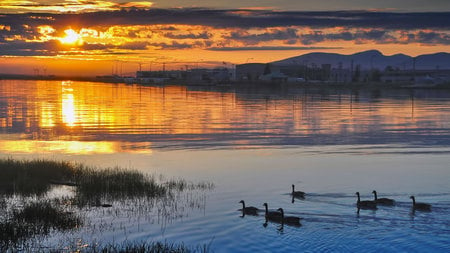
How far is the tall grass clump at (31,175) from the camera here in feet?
91.7

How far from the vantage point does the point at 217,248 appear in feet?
65.8

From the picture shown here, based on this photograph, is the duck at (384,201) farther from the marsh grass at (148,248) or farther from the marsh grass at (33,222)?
the marsh grass at (33,222)

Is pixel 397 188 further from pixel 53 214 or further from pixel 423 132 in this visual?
pixel 423 132

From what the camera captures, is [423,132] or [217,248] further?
[423,132]

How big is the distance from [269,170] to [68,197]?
14.8 m

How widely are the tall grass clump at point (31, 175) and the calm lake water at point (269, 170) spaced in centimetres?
492

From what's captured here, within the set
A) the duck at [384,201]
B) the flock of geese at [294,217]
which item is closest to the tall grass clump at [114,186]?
the flock of geese at [294,217]

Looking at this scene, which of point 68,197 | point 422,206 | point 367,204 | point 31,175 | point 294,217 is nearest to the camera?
point 294,217

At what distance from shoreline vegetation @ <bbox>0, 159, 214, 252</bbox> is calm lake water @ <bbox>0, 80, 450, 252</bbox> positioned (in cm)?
89

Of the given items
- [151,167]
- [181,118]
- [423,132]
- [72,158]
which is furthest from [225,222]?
[181,118]

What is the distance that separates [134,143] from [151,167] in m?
13.8

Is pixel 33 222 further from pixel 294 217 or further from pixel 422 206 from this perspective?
pixel 422 206

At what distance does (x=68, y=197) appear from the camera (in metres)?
26.6

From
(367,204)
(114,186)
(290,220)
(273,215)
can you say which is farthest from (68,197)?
(367,204)
